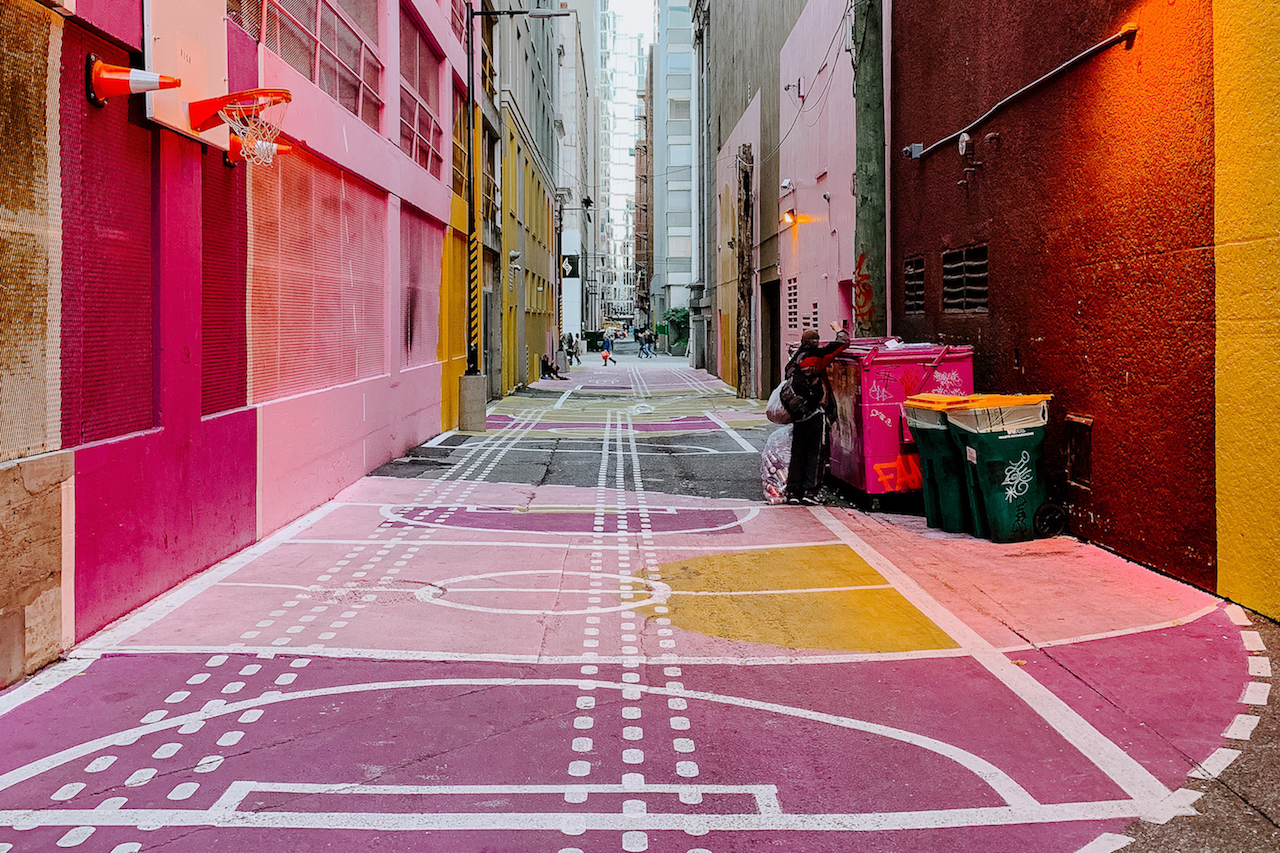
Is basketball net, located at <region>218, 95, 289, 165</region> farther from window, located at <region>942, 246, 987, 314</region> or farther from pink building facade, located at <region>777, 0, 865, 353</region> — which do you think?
pink building facade, located at <region>777, 0, 865, 353</region>

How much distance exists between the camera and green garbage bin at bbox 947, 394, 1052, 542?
29.5 feet

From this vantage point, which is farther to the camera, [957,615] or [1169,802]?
[957,615]

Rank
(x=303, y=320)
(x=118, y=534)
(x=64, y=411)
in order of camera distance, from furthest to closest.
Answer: (x=303, y=320) < (x=118, y=534) < (x=64, y=411)

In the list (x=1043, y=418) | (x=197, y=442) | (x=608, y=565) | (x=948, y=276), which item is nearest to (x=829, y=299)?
(x=948, y=276)

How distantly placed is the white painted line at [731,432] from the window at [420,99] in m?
6.87

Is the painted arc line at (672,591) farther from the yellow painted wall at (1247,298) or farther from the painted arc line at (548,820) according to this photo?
the painted arc line at (548,820)

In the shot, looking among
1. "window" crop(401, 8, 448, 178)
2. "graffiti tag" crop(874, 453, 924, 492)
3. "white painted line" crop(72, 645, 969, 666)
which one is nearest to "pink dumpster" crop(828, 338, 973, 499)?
"graffiti tag" crop(874, 453, 924, 492)

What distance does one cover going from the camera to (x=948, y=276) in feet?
41.5

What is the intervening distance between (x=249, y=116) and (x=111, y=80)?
7.12 feet

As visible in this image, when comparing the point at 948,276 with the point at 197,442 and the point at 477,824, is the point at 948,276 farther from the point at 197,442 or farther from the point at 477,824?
the point at 477,824

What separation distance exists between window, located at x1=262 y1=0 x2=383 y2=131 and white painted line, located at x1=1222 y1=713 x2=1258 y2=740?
8.95 metres

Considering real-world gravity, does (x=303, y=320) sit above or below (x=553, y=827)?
above

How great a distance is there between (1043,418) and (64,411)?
7.23 metres

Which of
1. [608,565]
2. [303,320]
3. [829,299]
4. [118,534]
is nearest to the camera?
[118,534]
